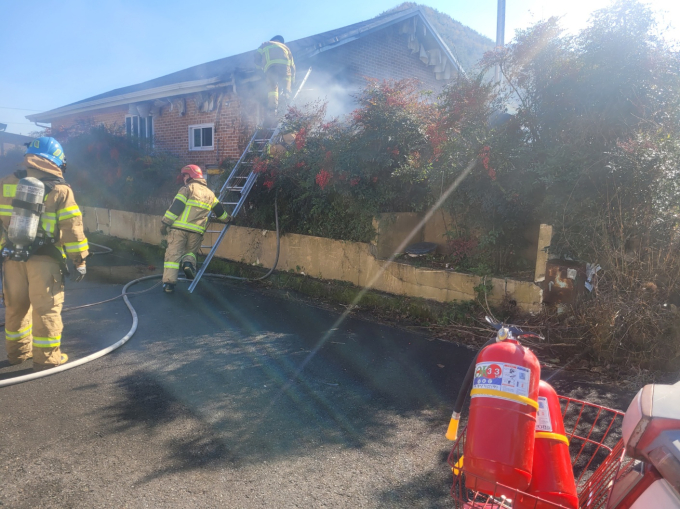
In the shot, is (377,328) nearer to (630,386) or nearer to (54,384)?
(630,386)

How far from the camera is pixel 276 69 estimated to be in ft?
34.8

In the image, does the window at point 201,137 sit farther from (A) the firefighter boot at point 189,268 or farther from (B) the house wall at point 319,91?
(A) the firefighter boot at point 189,268

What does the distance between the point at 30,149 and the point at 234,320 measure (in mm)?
3113

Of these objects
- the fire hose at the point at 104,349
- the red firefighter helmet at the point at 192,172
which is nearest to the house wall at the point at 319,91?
the red firefighter helmet at the point at 192,172

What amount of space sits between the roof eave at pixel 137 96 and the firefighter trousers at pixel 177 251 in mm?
6571

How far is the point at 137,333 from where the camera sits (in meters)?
6.03

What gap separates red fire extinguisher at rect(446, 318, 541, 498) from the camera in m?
1.98

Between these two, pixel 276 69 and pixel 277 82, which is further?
pixel 277 82

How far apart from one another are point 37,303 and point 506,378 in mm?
4363

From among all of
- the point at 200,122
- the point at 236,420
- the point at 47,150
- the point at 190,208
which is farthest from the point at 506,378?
the point at 200,122

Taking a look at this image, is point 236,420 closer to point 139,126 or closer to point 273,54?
point 273,54

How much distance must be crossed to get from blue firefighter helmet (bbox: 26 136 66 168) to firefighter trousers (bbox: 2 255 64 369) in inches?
37.9

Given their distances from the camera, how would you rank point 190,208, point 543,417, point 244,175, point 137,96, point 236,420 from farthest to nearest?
point 137,96, point 244,175, point 190,208, point 236,420, point 543,417

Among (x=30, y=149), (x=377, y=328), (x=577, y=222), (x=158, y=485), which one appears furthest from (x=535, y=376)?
(x=30, y=149)
